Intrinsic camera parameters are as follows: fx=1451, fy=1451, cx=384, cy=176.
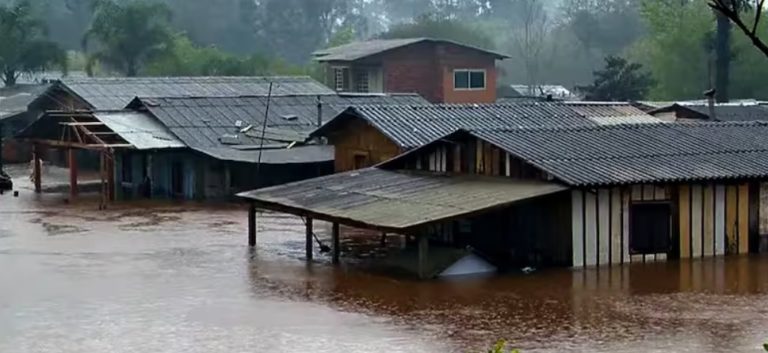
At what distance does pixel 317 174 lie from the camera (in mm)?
36125

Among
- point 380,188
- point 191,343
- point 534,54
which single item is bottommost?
point 191,343

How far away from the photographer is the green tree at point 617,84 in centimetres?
5006

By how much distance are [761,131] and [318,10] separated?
61.5m

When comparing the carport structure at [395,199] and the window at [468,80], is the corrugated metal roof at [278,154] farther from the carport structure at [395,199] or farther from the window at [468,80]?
the window at [468,80]

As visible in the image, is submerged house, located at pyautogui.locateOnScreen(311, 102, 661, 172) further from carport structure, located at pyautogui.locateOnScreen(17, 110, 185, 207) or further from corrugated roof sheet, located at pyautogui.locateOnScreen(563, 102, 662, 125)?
carport structure, located at pyautogui.locateOnScreen(17, 110, 185, 207)

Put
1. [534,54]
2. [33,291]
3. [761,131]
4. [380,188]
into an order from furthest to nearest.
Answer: [534,54]
[761,131]
[380,188]
[33,291]

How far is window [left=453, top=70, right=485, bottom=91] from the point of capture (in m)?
52.2

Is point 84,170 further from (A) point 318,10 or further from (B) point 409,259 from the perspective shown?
(A) point 318,10

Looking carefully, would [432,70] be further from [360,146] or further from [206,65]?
[360,146]

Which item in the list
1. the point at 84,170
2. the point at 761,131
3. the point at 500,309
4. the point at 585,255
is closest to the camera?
the point at 500,309

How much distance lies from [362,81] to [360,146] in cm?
2051

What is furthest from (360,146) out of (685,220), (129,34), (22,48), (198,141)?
(22,48)

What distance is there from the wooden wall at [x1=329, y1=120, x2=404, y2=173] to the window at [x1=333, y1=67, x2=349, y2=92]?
740 inches

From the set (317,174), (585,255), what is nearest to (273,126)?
(317,174)
